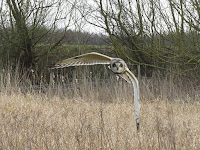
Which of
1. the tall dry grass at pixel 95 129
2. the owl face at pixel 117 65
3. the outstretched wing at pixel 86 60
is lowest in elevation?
the tall dry grass at pixel 95 129

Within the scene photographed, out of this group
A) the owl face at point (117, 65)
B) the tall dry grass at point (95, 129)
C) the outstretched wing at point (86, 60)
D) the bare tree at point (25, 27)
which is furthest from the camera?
the bare tree at point (25, 27)

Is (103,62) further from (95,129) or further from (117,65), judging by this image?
(95,129)

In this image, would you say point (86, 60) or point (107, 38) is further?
point (107, 38)

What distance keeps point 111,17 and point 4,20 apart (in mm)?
3700

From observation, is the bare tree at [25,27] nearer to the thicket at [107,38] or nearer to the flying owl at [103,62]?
the thicket at [107,38]

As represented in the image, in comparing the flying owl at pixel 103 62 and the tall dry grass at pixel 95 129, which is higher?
the flying owl at pixel 103 62

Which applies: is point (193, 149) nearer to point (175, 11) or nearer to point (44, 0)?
point (175, 11)

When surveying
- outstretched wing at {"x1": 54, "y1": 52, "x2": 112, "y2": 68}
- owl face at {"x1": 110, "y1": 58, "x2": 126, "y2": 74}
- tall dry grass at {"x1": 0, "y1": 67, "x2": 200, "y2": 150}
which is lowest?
tall dry grass at {"x1": 0, "y1": 67, "x2": 200, "y2": 150}

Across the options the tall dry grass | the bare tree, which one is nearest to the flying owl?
the tall dry grass

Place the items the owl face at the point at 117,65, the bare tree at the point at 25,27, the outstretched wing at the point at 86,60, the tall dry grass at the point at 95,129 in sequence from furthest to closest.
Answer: the bare tree at the point at 25,27 → the outstretched wing at the point at 86,60 → the owl face at the point at 117,65 → the tall dry grass at the point at 95,129

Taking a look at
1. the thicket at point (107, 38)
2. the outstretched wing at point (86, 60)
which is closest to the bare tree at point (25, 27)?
the thicket at point (107, 38)

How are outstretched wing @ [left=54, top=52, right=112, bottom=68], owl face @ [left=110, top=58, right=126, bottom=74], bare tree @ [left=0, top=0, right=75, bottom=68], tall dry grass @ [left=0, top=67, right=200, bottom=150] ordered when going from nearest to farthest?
1. tall dry grass @ [left=0, top=67, right=200, bottom=150]
2. owl face @ [left=110, top=58, right=126, bottom=74]
3. outstretched wing @ [left=54, top=52, right=112, bottom=68]
4. bare tree @ [left=0, top=0, right=75, bottom=68]

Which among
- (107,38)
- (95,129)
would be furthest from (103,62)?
(107,38)

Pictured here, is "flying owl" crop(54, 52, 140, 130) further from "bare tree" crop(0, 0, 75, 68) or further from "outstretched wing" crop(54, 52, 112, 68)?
"bare tree" crop(0, 0, 75, 68)
